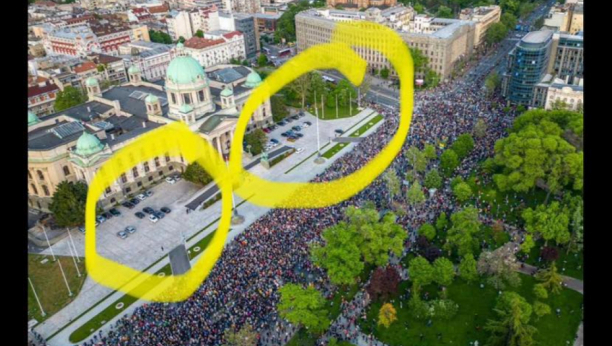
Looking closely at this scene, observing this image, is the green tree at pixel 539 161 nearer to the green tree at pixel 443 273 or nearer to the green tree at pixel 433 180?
the green tree at pixel 433 180

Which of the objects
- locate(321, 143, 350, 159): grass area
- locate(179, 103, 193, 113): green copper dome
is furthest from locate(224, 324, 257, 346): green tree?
locate(179, 103, 193, 113): green copper dome

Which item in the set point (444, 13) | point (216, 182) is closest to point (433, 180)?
point (216, 182)

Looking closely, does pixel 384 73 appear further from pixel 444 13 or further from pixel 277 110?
pixel 444 13

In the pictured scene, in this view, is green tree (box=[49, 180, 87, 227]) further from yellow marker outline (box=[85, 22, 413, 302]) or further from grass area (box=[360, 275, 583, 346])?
grass area (box=[360, 275, 583, 346])

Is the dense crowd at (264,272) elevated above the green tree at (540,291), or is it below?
above

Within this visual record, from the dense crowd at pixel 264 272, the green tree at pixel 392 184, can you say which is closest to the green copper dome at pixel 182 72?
the dense crowd at pixel 264 272

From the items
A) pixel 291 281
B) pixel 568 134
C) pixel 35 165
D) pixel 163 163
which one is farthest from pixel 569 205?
pixel 35 165
